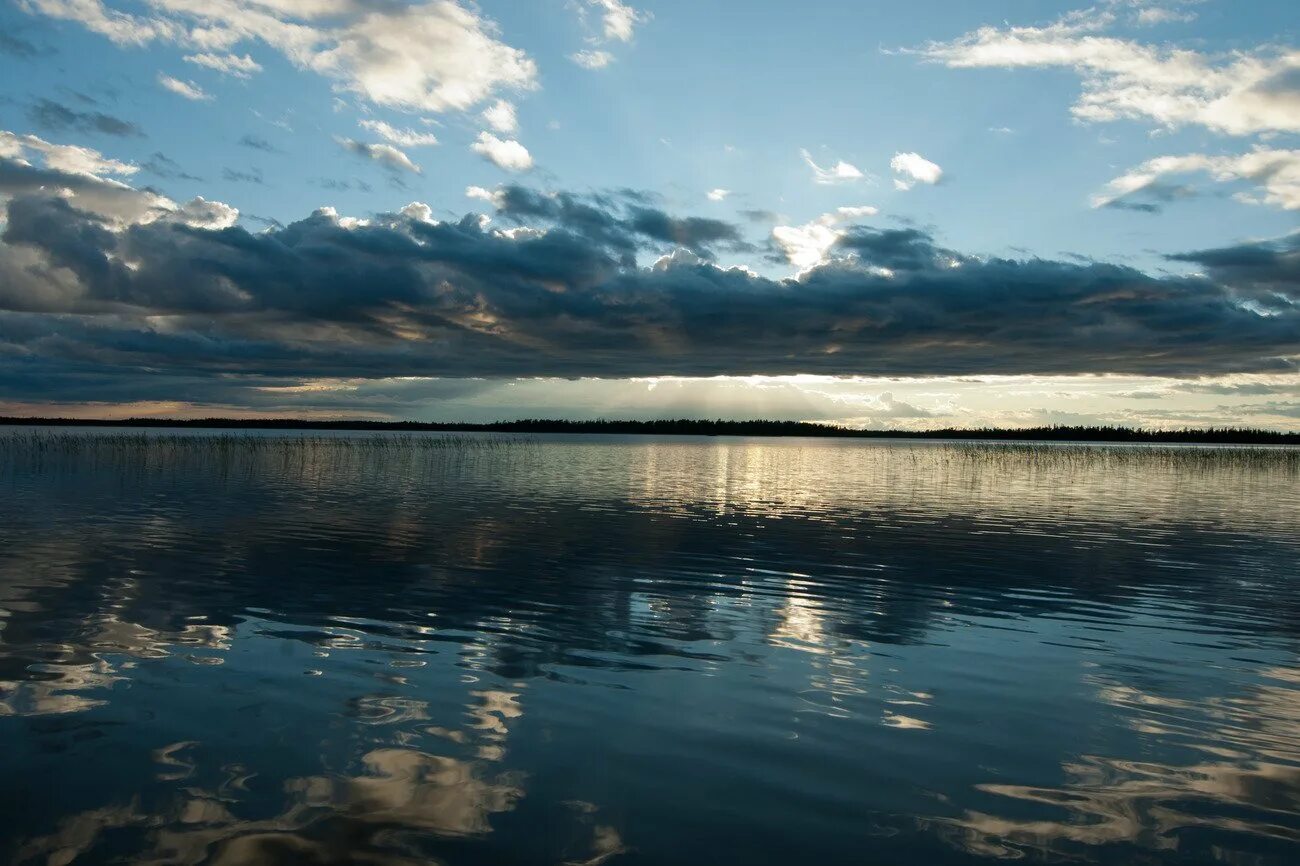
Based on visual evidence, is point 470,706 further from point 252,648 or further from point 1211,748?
point 1211,748

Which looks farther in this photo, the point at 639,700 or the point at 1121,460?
the point at 1121,460

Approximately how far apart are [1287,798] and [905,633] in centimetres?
716

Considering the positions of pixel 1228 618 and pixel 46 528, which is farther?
pixel 46 528

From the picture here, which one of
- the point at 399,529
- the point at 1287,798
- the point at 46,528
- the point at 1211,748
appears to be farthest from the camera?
the point at 399,529

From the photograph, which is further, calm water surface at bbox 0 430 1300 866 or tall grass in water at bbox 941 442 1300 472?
tall grass in water at bbox 941 442 1300 472

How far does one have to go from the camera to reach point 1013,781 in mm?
8727

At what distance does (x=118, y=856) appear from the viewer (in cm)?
693

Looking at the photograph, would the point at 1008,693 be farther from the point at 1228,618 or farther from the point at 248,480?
the point at 248,480

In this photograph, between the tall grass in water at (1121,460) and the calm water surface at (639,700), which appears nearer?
the calm water surface at (639,700)

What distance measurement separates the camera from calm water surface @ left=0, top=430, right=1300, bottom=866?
7.52 metres

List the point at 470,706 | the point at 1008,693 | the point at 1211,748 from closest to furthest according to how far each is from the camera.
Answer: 1. the point at 1211,748
2. the point at 470,706
3. the point at 1008,693

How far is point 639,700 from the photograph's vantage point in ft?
36.6

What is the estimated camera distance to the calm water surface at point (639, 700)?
7.52 m

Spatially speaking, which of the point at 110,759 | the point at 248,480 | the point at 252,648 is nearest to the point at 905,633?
the point at 252,648
